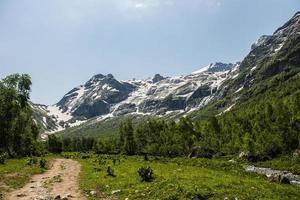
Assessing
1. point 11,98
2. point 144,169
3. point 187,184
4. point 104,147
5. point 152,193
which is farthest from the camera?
point 104,147

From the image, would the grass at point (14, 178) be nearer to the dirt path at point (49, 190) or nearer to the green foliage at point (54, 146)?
the dirt path at point (49, 190)

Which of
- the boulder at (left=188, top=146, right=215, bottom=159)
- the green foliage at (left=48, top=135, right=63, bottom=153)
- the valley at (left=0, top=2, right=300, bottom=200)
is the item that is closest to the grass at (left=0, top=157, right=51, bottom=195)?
the valley at (left=0, top=2, right=300, bottom=200)

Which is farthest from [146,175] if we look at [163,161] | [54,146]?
[54,146]

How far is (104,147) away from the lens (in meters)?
191

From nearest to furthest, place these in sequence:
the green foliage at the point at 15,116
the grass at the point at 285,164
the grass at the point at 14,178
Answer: the grass at the point at 14,178, the grass at the point at 285,164, the green foliage at the point at 15,116

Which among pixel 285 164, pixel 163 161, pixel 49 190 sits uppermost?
pixel 163 161

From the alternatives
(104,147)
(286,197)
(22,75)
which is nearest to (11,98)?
(22,75)

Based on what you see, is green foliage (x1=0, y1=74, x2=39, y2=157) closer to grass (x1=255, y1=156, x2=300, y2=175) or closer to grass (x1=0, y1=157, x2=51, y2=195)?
grass (x1=0, y1=157, x2=51, y2=195)

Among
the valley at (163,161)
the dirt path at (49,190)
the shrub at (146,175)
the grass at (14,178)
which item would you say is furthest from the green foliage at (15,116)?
the shrub at (146,175)

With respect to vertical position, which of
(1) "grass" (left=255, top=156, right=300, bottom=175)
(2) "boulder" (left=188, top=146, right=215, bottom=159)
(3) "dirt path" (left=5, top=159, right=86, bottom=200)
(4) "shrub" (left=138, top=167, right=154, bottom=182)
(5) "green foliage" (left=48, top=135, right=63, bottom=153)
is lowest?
(3) "dirt path" (left=5, top=159, right=86, bottom=200)

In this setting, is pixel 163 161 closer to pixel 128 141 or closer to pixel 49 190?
pixel 49 190

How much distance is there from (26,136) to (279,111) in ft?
217

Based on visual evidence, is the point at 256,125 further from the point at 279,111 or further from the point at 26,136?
the point at 26,136

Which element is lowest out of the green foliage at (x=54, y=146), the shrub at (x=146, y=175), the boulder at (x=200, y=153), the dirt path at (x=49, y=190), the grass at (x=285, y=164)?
the dirt path at (x=49, y=190)
